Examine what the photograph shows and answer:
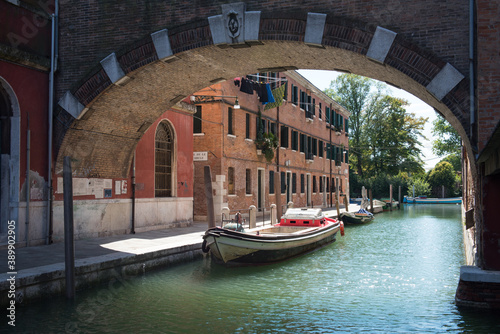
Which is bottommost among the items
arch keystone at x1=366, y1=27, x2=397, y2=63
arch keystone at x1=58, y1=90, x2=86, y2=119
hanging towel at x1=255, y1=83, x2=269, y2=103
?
arch keystone at x1=58, y1=90, x2=86, y2=119

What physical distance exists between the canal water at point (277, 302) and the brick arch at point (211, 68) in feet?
9.98

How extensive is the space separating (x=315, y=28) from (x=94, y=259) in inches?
236

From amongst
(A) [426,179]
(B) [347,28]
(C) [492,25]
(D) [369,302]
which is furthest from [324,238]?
(A) [426,179]

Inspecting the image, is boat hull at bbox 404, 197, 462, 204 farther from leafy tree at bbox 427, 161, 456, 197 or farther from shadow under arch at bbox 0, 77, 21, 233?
shadow under arch at bbox 0, 77, 21, 233

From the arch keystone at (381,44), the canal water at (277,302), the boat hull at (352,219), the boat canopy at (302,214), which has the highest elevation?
the arch keystone at (381,44)

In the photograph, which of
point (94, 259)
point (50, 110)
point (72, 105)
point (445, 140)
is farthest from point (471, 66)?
point (445, 140)

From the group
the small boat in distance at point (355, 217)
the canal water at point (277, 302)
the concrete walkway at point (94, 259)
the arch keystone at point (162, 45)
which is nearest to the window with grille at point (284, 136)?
the small boat in distance at point (355, 217)

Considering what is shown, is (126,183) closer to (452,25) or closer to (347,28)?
(347,28)

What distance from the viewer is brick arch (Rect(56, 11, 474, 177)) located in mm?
8508

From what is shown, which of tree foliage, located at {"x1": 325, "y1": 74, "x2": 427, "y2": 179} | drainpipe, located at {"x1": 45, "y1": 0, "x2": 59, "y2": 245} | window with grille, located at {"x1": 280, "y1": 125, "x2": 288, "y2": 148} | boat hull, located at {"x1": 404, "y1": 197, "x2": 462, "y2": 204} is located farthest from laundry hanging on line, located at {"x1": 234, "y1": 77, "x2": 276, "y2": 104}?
boat hull, located at {"x1": 404, "y1": 197, "x2": 462, "y2": 204}

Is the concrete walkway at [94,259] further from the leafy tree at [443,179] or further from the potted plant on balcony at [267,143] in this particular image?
the leafy tree at [443,179]

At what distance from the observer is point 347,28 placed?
893cm

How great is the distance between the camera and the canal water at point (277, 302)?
6.99 meters

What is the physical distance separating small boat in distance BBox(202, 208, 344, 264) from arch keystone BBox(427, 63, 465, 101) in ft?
17.4
